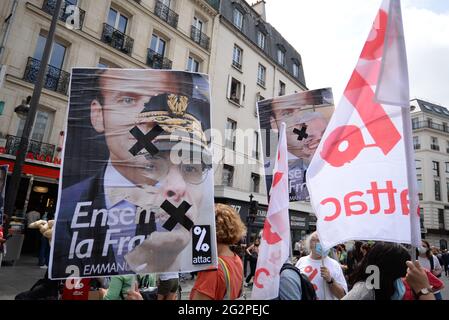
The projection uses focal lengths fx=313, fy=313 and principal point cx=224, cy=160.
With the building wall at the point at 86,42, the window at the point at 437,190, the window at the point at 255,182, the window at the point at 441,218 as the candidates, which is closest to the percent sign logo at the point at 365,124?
the building wall at the point at 86,42

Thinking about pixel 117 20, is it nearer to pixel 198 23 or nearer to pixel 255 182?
pixel 198 23

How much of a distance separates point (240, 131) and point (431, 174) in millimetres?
34283

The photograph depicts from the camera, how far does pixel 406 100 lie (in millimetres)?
1934

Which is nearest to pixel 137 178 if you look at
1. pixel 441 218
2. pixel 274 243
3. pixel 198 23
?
pixel 274 243

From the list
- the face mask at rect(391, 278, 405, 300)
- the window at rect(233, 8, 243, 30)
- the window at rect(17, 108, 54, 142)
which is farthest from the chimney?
the face mask at rect(391, 278, 405, 300)

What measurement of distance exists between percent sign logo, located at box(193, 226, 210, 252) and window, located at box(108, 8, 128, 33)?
42.3ft

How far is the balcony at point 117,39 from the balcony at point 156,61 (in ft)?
3.01

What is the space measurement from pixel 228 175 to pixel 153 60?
23.3 feet

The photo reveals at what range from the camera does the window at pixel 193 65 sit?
15853mm

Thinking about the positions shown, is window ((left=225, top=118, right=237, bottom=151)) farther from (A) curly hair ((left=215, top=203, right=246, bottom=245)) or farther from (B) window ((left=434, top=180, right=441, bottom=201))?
(B) window ((left=434, top=180, right=441, bottom=201))

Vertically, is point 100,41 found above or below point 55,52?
above

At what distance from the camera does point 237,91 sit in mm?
18453

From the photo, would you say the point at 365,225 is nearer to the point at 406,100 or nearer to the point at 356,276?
the point at 356,276

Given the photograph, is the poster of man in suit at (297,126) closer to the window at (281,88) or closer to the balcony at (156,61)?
the balcony at (156,61)
